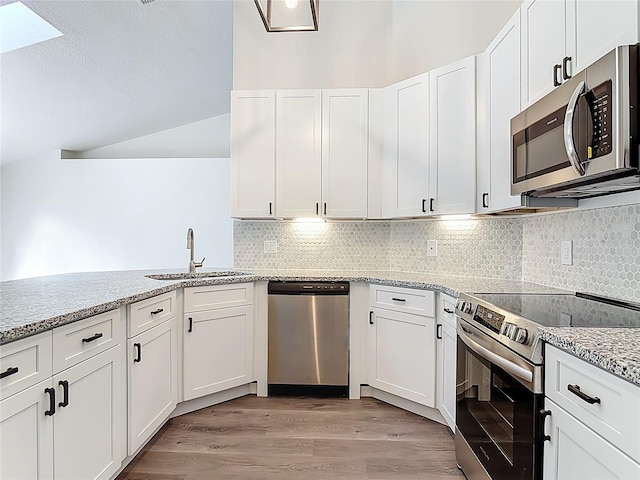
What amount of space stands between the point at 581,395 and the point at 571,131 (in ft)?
2.89

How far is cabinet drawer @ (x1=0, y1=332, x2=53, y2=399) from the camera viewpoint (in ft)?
4.11

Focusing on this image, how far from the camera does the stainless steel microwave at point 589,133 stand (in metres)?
1.29

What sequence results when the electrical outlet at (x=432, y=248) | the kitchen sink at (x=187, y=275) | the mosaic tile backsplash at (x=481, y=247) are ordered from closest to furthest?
1. the mosaic tile backsplash at (x=481, y=247)
2. the kitchen sink at (x=187, y=275)
3. the electrical outlet at (x=432, y=248)

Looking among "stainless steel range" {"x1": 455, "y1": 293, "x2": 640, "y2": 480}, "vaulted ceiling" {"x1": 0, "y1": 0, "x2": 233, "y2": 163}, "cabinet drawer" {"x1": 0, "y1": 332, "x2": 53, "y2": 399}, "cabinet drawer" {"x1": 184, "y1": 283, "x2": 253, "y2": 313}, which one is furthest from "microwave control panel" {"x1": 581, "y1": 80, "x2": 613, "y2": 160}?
"vaulted ceiling" {"x1": 0, "y1": 0, "x2": 233, "y2": 163}

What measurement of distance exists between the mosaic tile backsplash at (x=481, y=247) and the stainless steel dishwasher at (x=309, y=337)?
58cm

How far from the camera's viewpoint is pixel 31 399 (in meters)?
1.37

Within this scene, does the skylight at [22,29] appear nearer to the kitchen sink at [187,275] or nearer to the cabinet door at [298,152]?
the cabinet door at [298,152]

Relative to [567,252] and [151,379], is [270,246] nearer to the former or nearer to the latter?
[151,379]

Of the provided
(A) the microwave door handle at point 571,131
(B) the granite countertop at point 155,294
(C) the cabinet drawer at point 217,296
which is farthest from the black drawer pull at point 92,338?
(A) the microwave door handle at point 571,131

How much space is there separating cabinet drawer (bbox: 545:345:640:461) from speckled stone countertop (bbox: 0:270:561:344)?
1.08 meters

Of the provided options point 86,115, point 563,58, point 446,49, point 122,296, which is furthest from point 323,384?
point 86,115

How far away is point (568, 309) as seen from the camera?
5.68 feet

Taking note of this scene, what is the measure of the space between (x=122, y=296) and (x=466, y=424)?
5.67 ft

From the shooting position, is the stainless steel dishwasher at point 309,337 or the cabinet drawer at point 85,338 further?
the stainless steel dishwasher at point 309,337
